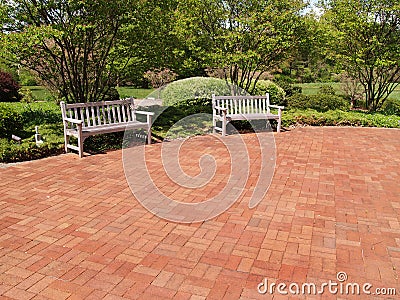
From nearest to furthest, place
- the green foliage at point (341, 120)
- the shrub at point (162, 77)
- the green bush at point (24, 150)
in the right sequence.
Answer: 1. the green bush at point (24, 150)
2. the green foliage at point (341, 120)
3. the shrub at point (162, 77)

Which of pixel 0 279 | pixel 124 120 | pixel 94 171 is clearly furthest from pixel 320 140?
pixel 0 279

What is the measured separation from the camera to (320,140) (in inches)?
332

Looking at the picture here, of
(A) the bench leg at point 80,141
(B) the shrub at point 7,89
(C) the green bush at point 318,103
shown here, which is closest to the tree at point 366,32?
(C) the green bush at point 318,103

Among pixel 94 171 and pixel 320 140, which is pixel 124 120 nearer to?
pixel 94 171

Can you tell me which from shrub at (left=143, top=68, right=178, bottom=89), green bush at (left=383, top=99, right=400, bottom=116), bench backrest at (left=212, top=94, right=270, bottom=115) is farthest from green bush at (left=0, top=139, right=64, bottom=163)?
green bush at (left=383, top=99, right=400, bottom=116)

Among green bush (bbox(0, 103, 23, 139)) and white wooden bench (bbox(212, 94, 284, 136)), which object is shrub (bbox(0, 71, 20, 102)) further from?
white wooden bench (bbox(212, 94, 284, 136))

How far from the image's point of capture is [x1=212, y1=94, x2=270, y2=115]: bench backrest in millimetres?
9102

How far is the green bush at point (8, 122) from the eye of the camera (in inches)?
273

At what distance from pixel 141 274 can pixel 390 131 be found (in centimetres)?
921

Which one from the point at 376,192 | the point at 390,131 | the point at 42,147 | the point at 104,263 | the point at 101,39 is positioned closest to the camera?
the point at 104,263

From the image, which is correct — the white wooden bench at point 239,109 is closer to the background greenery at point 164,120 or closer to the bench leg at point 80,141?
the background greenery at point 164,120

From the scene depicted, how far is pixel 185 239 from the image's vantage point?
354 centimetres

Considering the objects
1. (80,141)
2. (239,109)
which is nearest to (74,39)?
(80,141)

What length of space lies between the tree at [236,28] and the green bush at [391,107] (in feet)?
14.5
